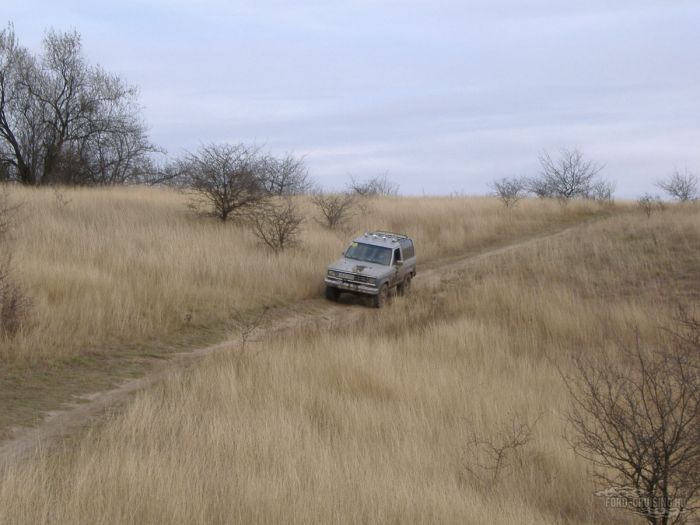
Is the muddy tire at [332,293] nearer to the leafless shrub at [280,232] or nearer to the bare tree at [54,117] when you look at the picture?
the leafless shrub at [280,232]

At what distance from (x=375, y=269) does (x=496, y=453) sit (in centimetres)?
1029

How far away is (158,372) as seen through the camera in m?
9.73

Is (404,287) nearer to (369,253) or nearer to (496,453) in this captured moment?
(369,253)

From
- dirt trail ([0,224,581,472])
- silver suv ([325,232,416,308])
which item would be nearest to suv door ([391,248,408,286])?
silver suv ([325,232,416,308])

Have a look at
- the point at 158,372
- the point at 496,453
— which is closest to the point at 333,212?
the point at 158,372

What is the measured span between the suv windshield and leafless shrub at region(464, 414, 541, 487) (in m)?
9.93

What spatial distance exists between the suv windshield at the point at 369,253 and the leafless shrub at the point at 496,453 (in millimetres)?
9930

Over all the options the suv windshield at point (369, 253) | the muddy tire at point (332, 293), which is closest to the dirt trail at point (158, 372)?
the muddy tire at point (332, 293)

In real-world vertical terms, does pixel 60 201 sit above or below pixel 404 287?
above

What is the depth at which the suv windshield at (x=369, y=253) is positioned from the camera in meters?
17.3

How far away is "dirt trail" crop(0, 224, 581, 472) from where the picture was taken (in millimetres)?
6699

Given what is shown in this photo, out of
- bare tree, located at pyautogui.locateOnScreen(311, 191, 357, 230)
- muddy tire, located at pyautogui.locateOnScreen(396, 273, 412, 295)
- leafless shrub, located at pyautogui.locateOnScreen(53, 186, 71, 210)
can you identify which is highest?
bare tree, located at pyautogui.locateOnScreen(311, 191, 357, 230)

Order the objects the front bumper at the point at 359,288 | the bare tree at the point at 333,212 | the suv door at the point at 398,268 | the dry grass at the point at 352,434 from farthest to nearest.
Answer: the bare tree at the point at 333,212 → the suv door at the point at 398,268 → the front bumper at the point at 359,288 → the dry grass at the point at 352,434

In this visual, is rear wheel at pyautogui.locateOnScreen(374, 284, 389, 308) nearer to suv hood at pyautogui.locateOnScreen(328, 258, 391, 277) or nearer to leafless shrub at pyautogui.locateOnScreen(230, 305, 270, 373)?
suv hood at pyautogui.locateOnScreen(328, 258, 391, 277)
